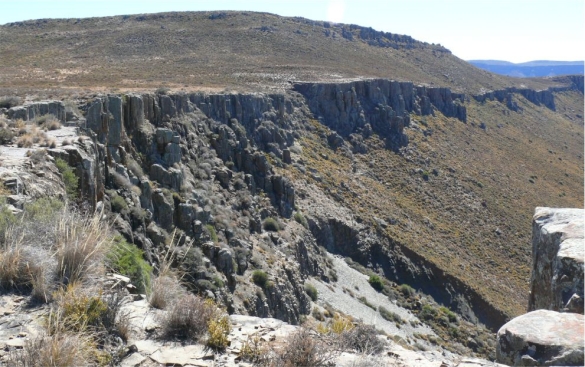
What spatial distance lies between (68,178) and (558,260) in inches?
344

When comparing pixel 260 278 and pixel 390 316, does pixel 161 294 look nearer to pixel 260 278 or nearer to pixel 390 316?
pixel 260 278

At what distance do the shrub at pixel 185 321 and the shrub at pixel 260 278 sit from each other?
12.8 m

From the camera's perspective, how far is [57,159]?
414 inches

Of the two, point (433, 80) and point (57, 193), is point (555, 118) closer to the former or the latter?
point (433, 80)

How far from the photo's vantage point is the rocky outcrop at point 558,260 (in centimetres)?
516

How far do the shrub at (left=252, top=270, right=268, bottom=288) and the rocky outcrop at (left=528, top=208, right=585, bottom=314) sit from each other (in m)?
12.8

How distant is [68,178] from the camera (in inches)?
397

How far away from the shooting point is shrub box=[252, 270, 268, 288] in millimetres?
18484

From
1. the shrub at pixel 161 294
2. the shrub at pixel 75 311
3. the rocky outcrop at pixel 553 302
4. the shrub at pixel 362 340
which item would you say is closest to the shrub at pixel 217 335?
the shrub at pixel 161 294

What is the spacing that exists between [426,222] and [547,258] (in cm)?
3132

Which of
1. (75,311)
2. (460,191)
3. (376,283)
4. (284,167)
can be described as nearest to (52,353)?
(75,311)

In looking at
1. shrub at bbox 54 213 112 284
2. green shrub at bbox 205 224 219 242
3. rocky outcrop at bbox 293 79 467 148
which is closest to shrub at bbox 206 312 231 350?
shrub at bbox 54 213 112 284

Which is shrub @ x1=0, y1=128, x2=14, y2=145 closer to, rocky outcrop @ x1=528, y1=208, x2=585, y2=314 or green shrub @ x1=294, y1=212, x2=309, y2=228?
rocky outcrop @ x1=528, y1=208, x2=585, y2=314

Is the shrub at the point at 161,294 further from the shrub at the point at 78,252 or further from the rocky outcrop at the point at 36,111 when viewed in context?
the rocky outcrop at the point at 36,111
